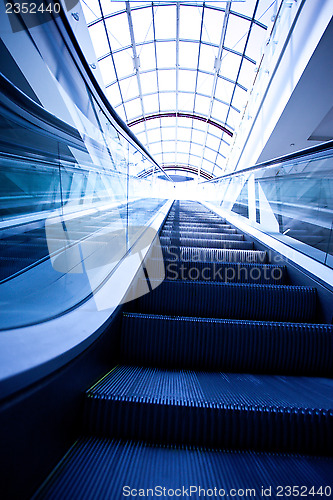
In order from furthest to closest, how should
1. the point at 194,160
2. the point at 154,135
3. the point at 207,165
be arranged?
the point at 194,160 → the point at 207,165 → the point at 154,135

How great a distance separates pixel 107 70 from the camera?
53.8ft

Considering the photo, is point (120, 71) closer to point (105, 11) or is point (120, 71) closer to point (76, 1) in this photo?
point (105, 11)

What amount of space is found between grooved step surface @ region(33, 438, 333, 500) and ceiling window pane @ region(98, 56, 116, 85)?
Result: 18.4 meters

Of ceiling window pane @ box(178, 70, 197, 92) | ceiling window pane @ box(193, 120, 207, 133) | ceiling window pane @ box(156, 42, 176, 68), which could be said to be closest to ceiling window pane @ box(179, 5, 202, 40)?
ceiling window pane @ box(156, 42, 176, 68)

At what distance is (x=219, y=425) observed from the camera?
42.4 inches

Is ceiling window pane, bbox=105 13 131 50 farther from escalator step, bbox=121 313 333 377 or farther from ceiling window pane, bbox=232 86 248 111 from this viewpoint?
escalator step, bbox=121 313 333 377

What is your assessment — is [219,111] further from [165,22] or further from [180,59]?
[165,22]

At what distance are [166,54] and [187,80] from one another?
2713mm

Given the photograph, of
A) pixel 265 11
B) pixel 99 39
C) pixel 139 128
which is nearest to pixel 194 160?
pixel 139 128

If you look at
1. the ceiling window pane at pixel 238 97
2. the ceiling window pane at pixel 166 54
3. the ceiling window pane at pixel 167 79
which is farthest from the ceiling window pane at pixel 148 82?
the ceiling window pane at pixel 238 97

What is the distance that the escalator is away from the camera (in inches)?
34.9

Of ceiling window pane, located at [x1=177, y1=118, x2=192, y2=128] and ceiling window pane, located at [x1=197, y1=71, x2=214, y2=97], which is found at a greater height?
ceiling window pane, located at [x1=197, y1=71, x2=214, y2=97]

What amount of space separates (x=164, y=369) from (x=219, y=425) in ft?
1.59

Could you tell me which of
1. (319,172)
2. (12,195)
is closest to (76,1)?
(12,195)
